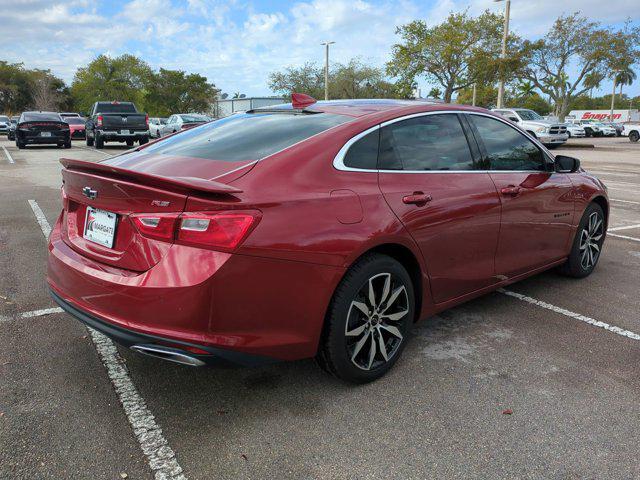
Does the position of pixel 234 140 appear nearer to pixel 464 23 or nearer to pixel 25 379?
pixel 25 379

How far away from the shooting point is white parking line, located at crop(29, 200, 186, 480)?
2.28 m

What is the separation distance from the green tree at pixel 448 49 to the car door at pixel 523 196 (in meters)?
31.7

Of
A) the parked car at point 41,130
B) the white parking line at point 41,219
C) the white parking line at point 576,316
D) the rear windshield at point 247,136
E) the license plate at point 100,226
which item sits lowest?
the white parking line at point 576,316

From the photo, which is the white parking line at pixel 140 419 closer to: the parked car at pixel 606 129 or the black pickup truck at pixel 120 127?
the black pickup truck at pixel 120 127

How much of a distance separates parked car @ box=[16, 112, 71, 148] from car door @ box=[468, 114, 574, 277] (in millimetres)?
21317

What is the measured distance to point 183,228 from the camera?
7.64 feet

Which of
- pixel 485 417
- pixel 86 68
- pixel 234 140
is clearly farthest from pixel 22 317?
pixel 86 68

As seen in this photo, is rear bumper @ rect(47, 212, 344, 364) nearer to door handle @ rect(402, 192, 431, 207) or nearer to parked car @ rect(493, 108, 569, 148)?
door handle @ rect(402, 192, 431, 207)

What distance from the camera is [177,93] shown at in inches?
2411

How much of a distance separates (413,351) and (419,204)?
39.3 inches

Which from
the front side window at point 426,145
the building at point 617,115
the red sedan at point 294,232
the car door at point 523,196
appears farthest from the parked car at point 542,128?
the building at point 617,115

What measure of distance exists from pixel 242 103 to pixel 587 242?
40.7 metres

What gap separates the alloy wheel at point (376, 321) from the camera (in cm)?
284

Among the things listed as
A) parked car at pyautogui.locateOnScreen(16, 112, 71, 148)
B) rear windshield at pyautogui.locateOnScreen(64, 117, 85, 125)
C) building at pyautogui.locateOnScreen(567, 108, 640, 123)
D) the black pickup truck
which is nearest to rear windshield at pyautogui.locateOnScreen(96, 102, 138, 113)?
the black pickup truck
